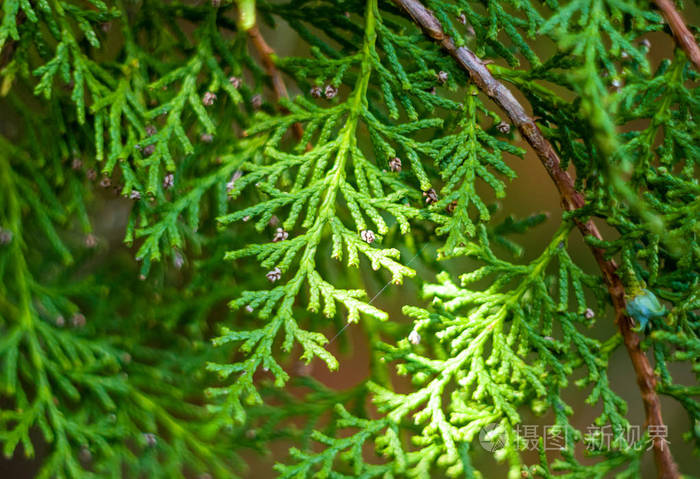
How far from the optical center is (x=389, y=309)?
2.07 meters

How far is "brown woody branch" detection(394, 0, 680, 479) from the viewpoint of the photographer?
95 cm

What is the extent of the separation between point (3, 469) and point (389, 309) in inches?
50.5

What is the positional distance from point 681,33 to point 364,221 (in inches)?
21.2

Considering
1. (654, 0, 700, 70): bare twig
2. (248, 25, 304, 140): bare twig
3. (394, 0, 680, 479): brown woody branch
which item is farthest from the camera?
(248, 25, 304, 140): bare twig

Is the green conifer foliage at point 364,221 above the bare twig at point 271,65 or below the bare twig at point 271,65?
below

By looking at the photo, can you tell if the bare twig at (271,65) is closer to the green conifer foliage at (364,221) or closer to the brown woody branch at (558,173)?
the green conifer foliage at (364,221)

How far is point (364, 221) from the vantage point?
99 cm

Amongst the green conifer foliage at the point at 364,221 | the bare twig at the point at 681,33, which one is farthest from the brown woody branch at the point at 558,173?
the bare twig at the point at 681,33

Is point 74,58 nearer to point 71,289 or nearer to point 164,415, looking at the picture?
point 71,289

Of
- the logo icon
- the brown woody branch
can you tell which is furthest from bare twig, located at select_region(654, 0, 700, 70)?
the logo icon

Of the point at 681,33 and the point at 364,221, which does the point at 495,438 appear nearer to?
the point at 364,221

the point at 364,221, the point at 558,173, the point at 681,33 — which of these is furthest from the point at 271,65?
the point at 681,33

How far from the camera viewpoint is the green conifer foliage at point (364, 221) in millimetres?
891

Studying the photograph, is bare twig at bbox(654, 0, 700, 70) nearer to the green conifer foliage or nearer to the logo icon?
the green conifer foliage
